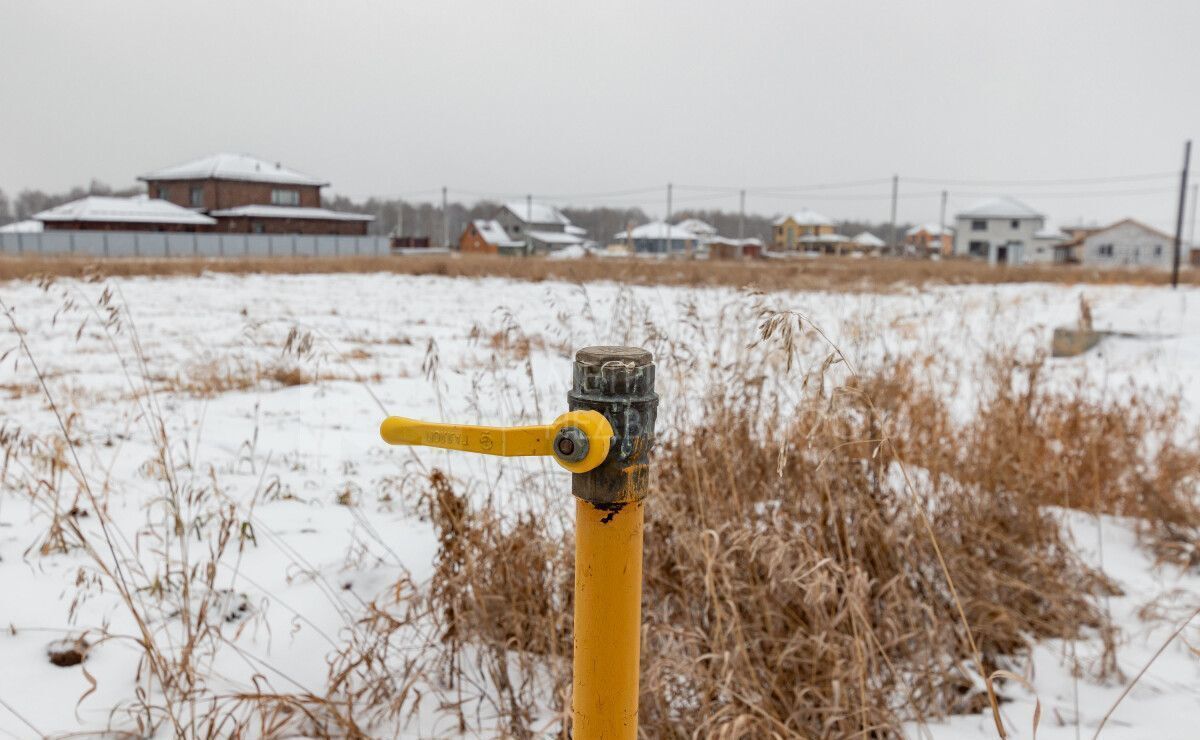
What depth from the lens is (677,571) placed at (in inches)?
101

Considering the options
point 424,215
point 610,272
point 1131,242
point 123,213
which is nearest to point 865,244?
point 610,272

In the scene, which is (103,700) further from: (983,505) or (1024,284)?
(1024,284)

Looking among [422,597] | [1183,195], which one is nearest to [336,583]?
[422,597]

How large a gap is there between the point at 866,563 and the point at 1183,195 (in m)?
23.1

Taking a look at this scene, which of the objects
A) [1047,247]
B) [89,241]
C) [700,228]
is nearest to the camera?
[700,228]

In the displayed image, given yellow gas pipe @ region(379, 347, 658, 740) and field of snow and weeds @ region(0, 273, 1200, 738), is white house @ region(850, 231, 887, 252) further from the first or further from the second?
yellow gas pipe @ region(379, 347, 658, 740)

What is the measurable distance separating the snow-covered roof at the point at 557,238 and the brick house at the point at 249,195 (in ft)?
76.1

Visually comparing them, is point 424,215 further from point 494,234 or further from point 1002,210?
point 1002,210

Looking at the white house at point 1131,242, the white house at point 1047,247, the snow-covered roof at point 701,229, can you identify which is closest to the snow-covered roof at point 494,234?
the white house at point 1047,247

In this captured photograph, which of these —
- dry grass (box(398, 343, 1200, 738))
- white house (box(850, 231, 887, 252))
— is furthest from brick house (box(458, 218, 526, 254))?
dry grass (box(398, 343, 1200, 738))

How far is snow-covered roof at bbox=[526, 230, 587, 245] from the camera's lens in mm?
68875

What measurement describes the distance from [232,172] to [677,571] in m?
49.9

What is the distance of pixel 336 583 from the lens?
2.67 metres

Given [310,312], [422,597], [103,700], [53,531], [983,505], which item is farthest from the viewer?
[310,312]
